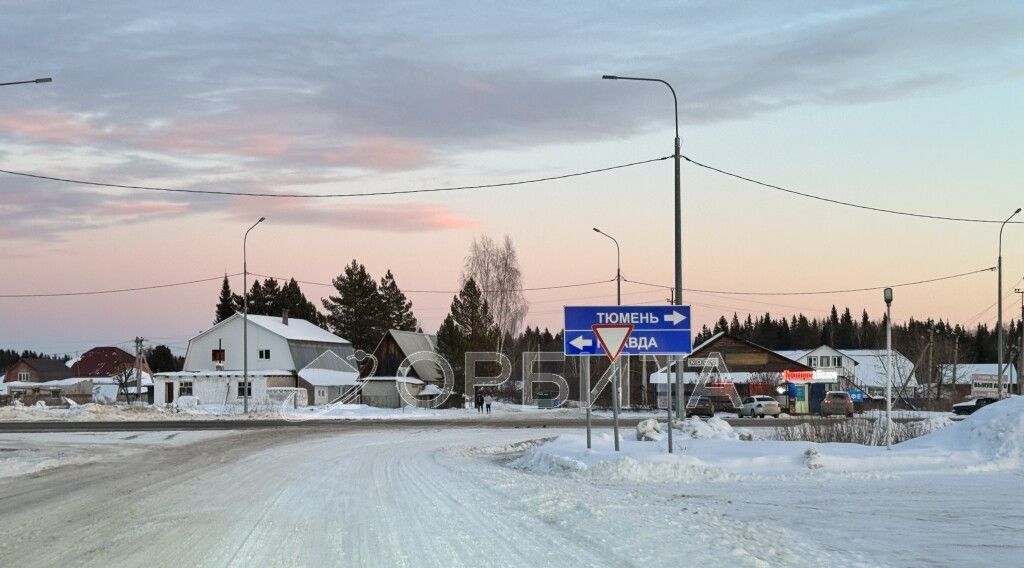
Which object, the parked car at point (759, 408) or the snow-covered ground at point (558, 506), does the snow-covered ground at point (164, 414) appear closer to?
the parked car at point (759, 408)

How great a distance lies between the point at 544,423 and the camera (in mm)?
48375

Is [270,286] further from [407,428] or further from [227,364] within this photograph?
[407,428]

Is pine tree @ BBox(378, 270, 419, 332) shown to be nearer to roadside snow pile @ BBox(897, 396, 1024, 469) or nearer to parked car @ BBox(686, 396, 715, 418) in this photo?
parked car @ BBox(686, 396, 715, 418)

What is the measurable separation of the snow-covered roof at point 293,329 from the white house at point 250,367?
0.14 metres

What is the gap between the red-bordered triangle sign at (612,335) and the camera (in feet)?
75.3

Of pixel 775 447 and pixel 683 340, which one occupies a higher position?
pixel 683 340

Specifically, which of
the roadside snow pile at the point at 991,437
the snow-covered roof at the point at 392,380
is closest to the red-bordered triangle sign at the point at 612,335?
the roadside snow pile at the point at 991,437

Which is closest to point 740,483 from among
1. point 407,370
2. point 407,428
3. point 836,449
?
point 836,449

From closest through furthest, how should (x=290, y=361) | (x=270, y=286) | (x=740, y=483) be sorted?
(x=740, y=483), (x=290, y=361), (x=270, y=286)

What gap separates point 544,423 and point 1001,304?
2379 cm

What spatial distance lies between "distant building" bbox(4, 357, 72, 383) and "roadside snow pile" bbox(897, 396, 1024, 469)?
16591 cm

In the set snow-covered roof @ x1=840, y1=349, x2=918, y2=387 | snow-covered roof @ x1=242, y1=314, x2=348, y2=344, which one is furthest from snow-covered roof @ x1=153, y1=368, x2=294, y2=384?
snow-covered roof @ x1=840, y1=349, x2=918, y2=387

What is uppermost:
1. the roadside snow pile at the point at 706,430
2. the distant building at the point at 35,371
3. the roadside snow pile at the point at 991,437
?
the roadside snow pile at the point at 991,437

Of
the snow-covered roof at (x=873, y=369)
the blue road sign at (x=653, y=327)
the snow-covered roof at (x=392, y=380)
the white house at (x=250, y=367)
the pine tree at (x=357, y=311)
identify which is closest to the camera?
the blue road sign at (x=653, y=327)
